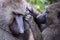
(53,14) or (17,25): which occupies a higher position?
(17,25)

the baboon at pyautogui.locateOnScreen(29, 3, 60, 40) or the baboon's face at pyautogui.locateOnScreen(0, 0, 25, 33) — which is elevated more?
the baboon's face at pyautogui.locateOnScreen(0, 0, 25, 33)

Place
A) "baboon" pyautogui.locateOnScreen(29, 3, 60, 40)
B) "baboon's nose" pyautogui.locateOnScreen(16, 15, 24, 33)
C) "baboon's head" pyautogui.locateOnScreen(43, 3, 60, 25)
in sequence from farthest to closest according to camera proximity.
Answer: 1. "baboon's head" pyautogui.locateOnScreen(43, 3, 60, 25)
2. "baboon" pyautogui.locateOnScreen(29, 3, 60, 40)
3. "baboon's nose" pyautogui.locateOnScreen(16, 15, 24, 33)

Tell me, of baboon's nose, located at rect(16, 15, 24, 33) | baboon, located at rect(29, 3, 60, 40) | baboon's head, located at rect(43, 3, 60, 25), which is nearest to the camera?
baboon's nose, located at rect(16, 15, 24, 33)

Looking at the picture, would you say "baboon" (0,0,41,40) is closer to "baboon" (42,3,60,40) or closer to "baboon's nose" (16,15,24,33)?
"baboon's nose" (16,15,24,33)

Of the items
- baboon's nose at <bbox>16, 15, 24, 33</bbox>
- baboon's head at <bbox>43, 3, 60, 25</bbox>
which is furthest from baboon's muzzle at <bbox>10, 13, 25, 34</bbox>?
baboon's head at <bbox>43, 3, 60, 25</bbox>

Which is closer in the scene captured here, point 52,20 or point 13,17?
point 13,17

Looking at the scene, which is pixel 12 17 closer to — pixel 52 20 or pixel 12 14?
pixel 12 14

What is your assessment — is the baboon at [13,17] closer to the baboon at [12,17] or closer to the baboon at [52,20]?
the baboon at [12,17]

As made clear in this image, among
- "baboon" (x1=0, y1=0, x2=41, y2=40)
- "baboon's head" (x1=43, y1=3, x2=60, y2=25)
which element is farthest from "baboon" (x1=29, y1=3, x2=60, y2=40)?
"baboon" (x1=0, y1=0, x2=41, y2=40)

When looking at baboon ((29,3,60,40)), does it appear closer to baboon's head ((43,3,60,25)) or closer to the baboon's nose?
baboon's head ((43,3,60,25))

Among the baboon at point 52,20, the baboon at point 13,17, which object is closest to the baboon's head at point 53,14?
the baboon at point 52,20

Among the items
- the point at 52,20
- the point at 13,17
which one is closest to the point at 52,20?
the point at 52,20

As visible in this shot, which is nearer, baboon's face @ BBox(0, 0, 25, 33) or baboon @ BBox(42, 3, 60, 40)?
baboon's face @ BBox(0, 0, 25, 33)

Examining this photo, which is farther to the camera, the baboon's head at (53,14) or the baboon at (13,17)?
the baboon's head at (53,14)
